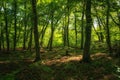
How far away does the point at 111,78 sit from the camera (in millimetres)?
13633

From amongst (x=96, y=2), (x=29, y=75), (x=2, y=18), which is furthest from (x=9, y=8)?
(x=29, y=75)

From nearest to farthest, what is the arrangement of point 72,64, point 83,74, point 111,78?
point 111,78 < point 83,74 < point 72,64

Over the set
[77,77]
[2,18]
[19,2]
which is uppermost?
[19,2]

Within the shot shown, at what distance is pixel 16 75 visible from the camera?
13852 mm

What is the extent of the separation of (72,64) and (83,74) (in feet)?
8.07

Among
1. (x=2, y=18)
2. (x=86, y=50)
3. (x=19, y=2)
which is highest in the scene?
(x=19, y=2)

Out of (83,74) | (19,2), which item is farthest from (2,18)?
(83,74)


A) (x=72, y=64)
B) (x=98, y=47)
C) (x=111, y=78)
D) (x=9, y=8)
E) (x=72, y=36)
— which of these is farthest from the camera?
(x=72, y=36)

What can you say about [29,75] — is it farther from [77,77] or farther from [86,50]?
[86,50]

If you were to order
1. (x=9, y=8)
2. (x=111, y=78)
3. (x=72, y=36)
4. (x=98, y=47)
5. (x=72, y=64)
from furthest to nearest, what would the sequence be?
(x=72, y=36) < (x=9, y=8) < (x=98, y=47) < (x=72, y=64) < (x=111, y=78)

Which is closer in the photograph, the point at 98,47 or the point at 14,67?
the point at 14,67

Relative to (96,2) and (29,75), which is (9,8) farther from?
(29,75)

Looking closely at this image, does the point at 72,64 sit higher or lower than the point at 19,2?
lower

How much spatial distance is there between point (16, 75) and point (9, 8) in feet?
69.3
